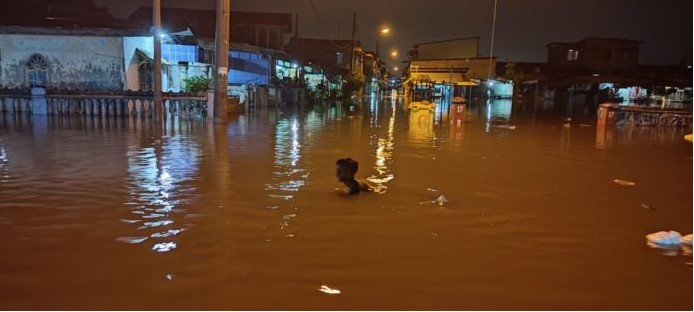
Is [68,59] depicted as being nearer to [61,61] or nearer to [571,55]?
[61,61]

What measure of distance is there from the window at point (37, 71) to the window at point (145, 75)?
412 cm

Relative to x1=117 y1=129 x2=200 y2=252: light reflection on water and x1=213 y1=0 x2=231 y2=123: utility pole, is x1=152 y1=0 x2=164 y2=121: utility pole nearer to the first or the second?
x1=213 y1=0 x2=231 y2=123: utility pole

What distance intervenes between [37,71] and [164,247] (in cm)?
2393

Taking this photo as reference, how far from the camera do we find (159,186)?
7.94 metres

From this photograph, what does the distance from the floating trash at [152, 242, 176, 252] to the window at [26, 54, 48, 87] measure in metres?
23.6

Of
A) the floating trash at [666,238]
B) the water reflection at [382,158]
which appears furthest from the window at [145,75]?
the floating trash at [666,238]

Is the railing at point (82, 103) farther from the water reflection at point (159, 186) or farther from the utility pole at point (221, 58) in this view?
the water reflection at point (159, 186)

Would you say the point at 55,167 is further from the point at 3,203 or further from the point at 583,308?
the point at 583,308

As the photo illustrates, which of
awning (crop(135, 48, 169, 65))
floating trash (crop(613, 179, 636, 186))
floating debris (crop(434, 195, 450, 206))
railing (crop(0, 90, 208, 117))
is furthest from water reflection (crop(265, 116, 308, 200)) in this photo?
awning (crop(135, 48, 169, 65))

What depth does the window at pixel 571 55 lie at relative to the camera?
215ft

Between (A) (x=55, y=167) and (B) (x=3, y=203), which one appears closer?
(B) (x=3, y=203)

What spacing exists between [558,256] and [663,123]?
2156 centimetres

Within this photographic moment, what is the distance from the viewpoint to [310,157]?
11.4 m

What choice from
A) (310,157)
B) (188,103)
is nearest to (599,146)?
(310,157)
